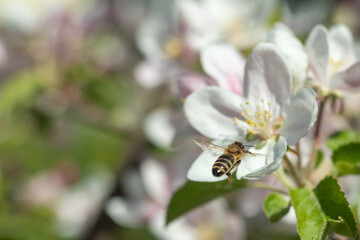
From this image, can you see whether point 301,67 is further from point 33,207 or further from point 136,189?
point 33,207

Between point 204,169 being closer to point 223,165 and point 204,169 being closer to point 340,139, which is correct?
point 223,165

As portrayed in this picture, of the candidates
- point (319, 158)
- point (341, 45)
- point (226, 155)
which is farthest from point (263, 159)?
point (341, 45)

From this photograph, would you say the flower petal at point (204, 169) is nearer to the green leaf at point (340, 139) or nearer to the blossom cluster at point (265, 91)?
the blossom cluster at point (265, 91)

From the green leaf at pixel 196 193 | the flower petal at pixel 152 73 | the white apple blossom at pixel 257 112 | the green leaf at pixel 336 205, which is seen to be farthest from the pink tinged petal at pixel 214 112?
the flower petal at pixel 152 73

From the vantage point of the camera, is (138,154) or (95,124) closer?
(138,154)

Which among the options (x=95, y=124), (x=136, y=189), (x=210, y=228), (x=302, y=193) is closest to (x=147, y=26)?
(x=95, y=124)

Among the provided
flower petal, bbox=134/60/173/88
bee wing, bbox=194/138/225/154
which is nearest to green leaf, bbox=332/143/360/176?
bee wing, bbox=194/138/225/154
